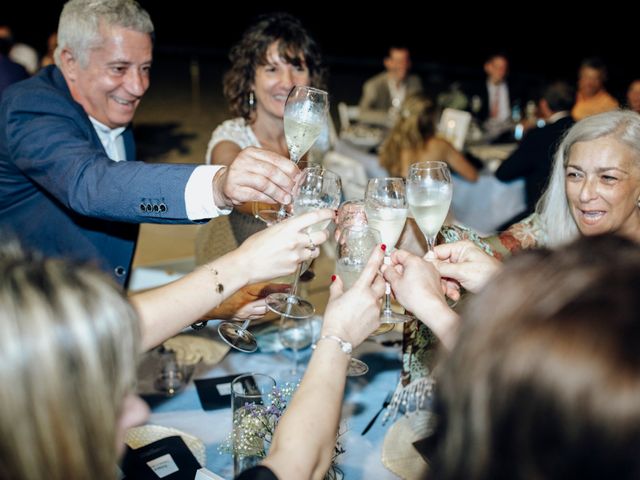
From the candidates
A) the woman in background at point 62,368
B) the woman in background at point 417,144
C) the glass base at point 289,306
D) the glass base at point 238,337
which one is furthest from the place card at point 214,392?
the woman in background at point 417,144

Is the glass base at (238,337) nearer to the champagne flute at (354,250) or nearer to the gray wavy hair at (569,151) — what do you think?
the champagne flute at (354,250)

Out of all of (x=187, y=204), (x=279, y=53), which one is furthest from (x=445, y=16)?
(x=187, y=204)

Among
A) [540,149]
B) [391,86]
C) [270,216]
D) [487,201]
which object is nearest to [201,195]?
[270,216]

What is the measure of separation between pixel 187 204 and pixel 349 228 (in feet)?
1.65

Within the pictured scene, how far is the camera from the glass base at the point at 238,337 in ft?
5.84

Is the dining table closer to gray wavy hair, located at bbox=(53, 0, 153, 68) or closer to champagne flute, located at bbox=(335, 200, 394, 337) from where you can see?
champagne flute, located at bbox=(335, 200, 394, 337)

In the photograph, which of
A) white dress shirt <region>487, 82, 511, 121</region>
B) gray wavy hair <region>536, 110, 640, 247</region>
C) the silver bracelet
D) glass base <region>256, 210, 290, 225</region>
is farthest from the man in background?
the silver bracelet

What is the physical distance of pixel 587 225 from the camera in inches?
93.6

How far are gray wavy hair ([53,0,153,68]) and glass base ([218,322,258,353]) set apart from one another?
116 centimetres

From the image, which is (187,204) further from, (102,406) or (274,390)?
(102,406)

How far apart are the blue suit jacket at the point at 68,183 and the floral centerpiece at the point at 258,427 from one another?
574 mm

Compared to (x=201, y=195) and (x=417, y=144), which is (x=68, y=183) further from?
(x=417, y=144)

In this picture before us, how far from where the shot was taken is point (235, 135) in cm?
302

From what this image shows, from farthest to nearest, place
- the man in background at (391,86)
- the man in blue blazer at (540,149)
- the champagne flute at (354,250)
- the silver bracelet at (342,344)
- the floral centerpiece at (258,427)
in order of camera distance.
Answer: the man in background at (391,86) < the man in blue blazer at (540,149) < the champagne flute at (354,250) < the floral centerpiece at (258,427) < the silver bracelet at (342,344)
